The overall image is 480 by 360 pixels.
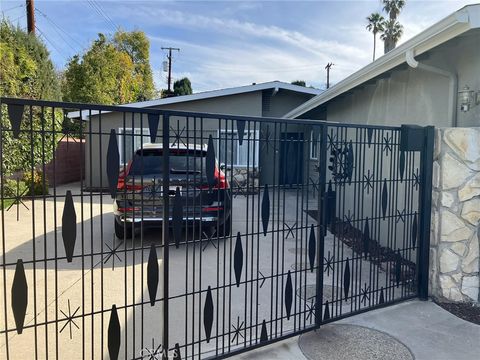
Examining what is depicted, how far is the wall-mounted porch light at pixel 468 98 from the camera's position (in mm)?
4408

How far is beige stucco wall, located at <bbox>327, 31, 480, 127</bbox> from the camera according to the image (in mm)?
4527

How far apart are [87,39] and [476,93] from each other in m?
22.1

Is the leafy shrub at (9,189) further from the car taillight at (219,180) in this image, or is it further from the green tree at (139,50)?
the green tree at (139,50)

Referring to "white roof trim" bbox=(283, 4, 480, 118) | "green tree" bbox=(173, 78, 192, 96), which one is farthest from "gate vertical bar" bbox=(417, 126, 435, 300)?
"green tree" bbox=(173, 78, 192, 96)

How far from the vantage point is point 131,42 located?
86.8ft

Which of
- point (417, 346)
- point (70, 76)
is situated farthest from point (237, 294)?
point (70, 76)

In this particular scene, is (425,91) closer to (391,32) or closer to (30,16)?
(30,16)

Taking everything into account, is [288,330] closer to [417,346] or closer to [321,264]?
[321,264]

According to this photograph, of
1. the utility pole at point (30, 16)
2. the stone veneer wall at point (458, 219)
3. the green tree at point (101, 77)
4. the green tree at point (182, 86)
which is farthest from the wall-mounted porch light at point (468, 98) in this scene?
the green tree at point (182, 86)

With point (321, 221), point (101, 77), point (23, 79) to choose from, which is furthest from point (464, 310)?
point (101, 77)

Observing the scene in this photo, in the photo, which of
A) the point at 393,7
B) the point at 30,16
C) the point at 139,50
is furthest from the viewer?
the point at 393,7

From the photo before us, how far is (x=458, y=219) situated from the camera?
4113 mm

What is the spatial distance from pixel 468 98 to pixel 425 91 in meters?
1.00

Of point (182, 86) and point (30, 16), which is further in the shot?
point (182, 86)
